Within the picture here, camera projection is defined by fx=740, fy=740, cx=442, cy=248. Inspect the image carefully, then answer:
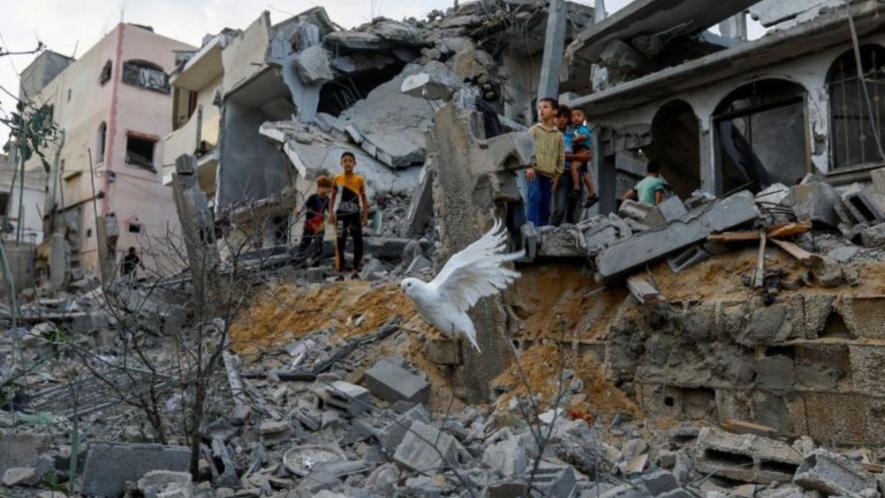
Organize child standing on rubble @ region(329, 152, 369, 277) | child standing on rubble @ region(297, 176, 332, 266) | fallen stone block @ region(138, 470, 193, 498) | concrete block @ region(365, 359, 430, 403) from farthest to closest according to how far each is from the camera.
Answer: child standing on rubble @ region(297, 176, 332, 266) → child standing on rubble @ region(329, 152, 369, 277) → concrete block @ region(365, 359, 430, 403) → fallen stone block @ region(138, 470, 193, 498)

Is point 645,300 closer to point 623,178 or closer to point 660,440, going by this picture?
point 660,440

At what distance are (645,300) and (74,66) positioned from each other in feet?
102

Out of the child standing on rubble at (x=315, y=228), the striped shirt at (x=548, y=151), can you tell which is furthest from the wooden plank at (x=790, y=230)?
the child standing on rubble at (x=315, y=228)

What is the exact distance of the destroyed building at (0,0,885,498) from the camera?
505 centimetres

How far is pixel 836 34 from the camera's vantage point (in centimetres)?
965

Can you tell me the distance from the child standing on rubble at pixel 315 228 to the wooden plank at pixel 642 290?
523cm

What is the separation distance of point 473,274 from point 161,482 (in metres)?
2.48

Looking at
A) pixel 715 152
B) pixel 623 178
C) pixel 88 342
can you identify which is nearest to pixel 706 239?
pixel 715 152

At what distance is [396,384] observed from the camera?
692 centimetres

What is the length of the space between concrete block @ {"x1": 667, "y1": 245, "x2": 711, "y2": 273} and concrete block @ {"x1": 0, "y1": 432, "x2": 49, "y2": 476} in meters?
5.23

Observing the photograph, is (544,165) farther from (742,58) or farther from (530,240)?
(742,58)

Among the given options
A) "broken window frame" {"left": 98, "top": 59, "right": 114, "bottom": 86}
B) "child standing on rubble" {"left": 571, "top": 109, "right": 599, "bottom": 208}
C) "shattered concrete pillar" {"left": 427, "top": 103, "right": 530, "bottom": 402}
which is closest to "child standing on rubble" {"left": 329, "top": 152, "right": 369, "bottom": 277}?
"shattered concrete pillar" {"left": 427, "top": 103, "right": 530, "bottom": 402}

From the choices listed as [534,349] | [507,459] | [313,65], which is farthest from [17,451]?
[313,65]

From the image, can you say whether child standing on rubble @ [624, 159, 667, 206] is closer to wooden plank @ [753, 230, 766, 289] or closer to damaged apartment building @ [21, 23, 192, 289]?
wooden plank @ [753, 230, 766, 289]
